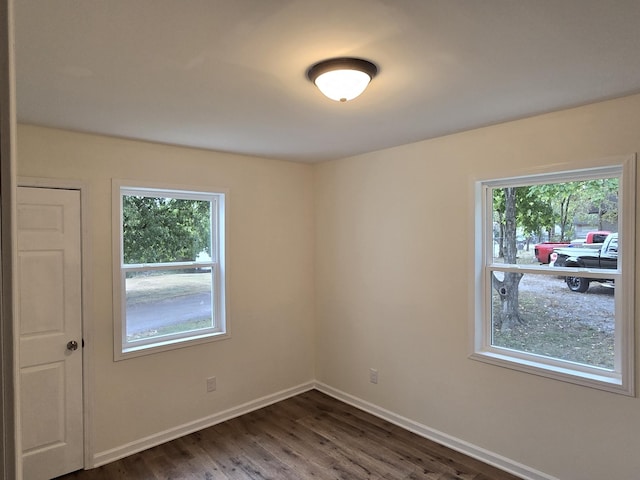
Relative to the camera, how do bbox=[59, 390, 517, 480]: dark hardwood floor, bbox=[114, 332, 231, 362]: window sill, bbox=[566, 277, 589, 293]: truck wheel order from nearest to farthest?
1. bbox=[566, 277, 589, 293]: truck wheel
2. bbox=[59, 390, 517, 480]: dark hardwood floor
3. bbox=[114, 332, 231, 362]: window sill

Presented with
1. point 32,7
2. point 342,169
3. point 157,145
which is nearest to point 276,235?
point 342,169

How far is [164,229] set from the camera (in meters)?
3.36

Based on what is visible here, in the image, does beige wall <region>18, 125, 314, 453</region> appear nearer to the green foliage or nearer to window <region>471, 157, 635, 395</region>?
window <region>471, 157, 635, 395</region>

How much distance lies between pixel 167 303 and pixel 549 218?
3.10 meters

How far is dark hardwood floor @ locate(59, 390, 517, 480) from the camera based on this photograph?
9.00ft

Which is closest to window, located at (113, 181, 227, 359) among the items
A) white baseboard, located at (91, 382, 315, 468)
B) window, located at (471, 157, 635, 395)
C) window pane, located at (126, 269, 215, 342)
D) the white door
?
window pane, located at (126, 269, 215, 342)

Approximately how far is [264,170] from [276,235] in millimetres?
672

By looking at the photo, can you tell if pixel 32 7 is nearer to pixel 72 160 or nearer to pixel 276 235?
pixel 72 160

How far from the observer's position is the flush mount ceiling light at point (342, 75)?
1704 millimetres

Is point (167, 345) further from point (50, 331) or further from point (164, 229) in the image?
point (164, 229)

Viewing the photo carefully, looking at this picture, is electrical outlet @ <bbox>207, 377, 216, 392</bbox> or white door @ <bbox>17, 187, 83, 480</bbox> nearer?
white door @ <bbox>17, 187, 83, 480</bbox>

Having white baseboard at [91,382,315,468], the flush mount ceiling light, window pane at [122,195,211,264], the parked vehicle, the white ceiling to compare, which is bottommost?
white baseboard at [91,382,315,468]

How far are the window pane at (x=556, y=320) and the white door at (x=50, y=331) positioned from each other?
3.15 metres

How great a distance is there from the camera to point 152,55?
5.39 ft
